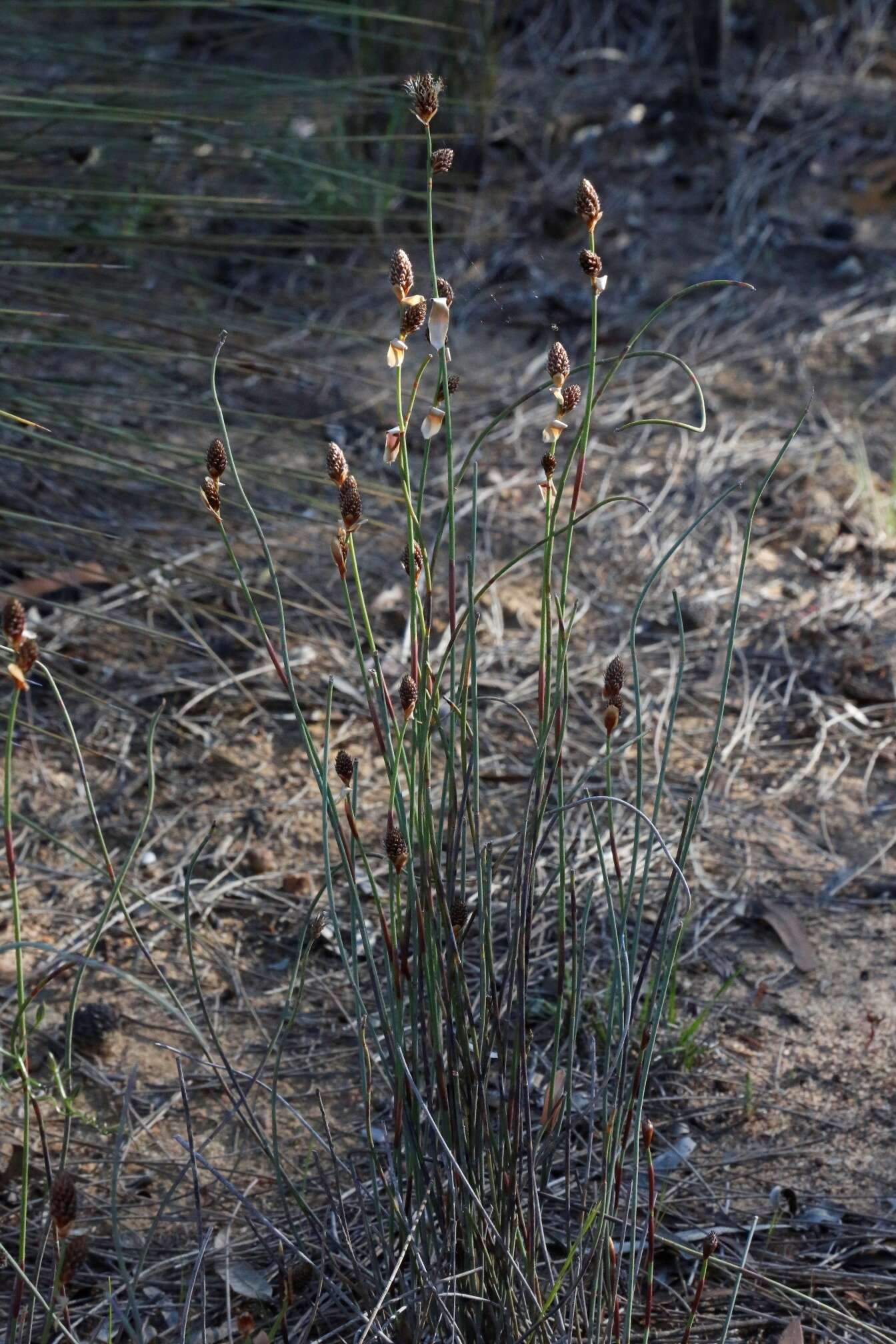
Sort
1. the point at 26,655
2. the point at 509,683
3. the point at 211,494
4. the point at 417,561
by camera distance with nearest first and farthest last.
→ the point at 26,655, the point at 211,494, the point at 417,561, the point at 509,683

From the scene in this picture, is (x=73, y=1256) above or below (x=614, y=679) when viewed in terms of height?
below

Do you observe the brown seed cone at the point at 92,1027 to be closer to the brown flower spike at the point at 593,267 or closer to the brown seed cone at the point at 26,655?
the brown seed cone at the point at 26,655

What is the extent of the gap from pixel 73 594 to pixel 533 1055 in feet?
4.30

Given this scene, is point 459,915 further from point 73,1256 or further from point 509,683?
point 509,683

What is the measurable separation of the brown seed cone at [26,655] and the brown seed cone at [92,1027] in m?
0.88

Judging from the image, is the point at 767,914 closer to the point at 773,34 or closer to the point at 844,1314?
the point at 844,1314

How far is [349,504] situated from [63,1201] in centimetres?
47

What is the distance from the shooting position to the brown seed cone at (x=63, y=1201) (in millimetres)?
823

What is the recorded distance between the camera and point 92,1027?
1569mm

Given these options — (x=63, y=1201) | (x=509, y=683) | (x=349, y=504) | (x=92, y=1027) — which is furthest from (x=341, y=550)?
(x=509, y=683)

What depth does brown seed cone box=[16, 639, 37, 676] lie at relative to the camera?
2.60ft

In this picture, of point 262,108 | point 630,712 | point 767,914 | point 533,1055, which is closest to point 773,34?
point 262,108

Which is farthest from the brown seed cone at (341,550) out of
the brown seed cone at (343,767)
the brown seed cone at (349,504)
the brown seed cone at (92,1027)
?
the brown seed cone at (92,1027)

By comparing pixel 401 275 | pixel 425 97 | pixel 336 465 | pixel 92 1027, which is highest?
pixel 425 97
